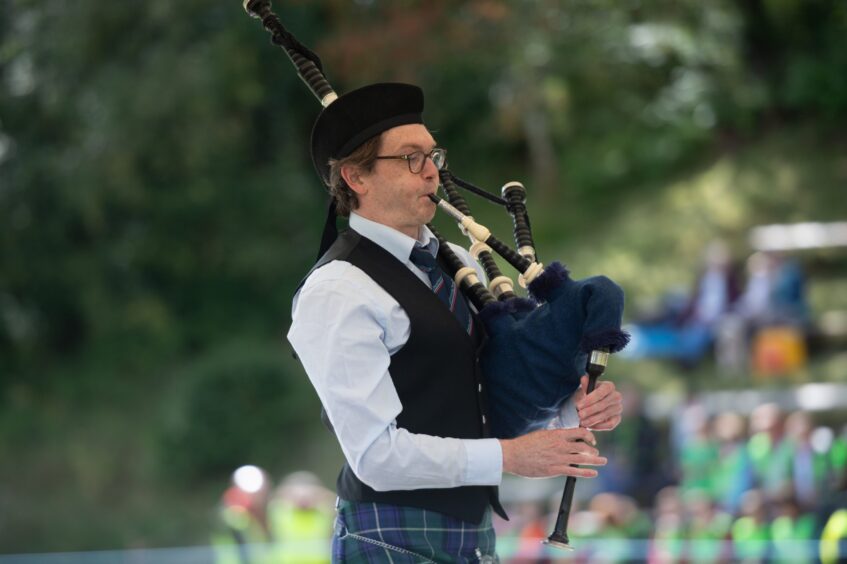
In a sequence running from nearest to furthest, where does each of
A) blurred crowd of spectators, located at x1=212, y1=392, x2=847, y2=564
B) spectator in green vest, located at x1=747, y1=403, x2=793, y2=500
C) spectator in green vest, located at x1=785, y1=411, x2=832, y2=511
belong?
blurred crowd of spectators, located at x1=212, y1=392, x2=847, y2=564 → spectator in green vest, located at x1=785, y1=411, x2=832, y2=511 → spectator in green vest, located at x1=747, y1=403, x2=793, y2=500

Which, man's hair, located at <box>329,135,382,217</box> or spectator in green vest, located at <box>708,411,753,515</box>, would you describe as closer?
man's hair, located at <box>329,135,382,217</box>

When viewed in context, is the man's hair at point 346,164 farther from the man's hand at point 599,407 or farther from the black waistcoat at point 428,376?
the man's hand at point 599,407

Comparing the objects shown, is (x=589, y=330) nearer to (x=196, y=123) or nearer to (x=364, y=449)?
(x=364, y=449)

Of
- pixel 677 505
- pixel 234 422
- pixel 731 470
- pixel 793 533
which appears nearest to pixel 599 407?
pixel 793 533

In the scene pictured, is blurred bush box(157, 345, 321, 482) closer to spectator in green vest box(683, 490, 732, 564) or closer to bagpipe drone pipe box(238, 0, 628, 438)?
spectator in green vest box(683, 490, 732, 564)

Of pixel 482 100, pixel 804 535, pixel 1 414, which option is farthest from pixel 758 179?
pixel 1 414

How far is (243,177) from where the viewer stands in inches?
415

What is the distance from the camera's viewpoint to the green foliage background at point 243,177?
9.17 meters

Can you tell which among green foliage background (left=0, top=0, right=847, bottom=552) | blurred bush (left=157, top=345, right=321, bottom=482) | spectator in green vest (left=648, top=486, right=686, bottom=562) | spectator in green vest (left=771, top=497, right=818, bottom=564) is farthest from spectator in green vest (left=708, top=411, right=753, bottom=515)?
blurred bush (left=157, top=345, right=321, bottom=482)

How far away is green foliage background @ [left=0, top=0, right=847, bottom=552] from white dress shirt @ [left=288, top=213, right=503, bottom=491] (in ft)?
22.6

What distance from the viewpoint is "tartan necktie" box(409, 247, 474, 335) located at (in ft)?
6.64

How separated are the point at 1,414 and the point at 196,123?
2.74m

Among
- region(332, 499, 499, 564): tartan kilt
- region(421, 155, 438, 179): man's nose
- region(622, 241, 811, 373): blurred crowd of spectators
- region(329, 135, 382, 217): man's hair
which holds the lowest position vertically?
region(332, 499, 499, 564): tartan kilt

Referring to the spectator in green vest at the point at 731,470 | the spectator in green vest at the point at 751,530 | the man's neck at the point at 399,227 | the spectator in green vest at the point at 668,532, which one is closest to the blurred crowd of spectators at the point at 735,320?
the spectator in green vest at the point at 731,470
